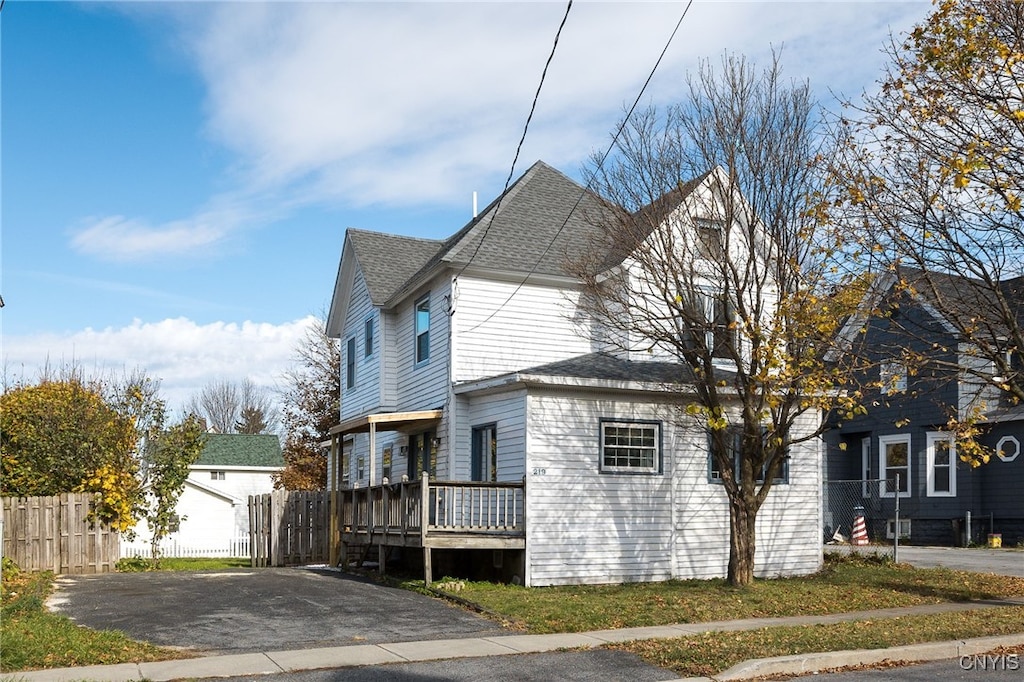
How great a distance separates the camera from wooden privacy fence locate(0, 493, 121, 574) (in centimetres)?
2109

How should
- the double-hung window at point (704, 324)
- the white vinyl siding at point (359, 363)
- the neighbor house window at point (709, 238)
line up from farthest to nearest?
the white vinyl siding at point (359, 363) < the neighbor house window at point (709, 238) < the double-hung window at point (704, 324)

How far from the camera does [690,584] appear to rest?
18.7m

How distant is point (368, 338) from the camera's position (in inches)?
1033

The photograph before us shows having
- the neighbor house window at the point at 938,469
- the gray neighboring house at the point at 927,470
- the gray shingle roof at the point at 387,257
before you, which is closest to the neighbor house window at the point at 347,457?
the gray shingle roof at the point at 387,257

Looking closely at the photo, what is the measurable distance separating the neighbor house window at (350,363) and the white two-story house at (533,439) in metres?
2.04

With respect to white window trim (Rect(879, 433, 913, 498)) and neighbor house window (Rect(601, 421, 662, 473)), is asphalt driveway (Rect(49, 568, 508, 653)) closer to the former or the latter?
neighbor house window (Rect(601, 421, 662, 473))

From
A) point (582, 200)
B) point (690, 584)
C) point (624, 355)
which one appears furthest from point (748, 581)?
point (582, 200)

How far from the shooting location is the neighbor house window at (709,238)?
17.2m

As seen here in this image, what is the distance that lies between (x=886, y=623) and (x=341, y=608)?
764cm

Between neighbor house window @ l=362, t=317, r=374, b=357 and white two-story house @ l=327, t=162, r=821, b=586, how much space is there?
33 centimetres

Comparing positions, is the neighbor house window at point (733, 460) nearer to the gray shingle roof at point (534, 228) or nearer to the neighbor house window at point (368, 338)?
the gray shingle roof at point (534, 228)

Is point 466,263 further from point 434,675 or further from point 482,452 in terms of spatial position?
point 434,675

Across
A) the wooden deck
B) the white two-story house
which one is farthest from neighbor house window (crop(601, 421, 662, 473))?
the wooden deck

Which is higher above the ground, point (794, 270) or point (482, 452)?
point (794, 270)
